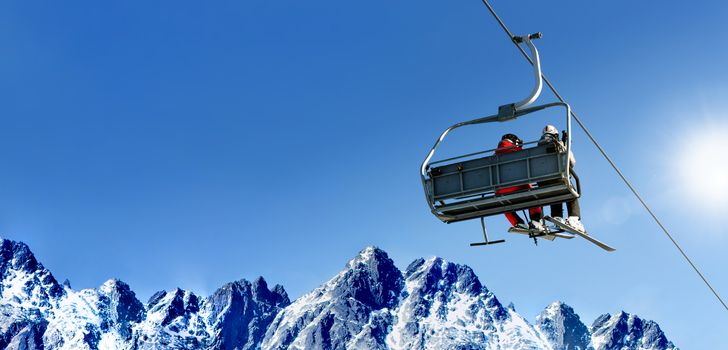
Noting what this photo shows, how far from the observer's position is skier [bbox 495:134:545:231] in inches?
791

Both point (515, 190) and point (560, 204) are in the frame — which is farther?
point (560, 204)

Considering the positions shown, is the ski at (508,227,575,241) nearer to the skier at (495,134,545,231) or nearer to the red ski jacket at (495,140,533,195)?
the skier at (495,134,545,231)

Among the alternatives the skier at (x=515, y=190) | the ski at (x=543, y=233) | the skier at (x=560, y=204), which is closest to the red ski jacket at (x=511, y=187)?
the skier at (x=515, y=190)

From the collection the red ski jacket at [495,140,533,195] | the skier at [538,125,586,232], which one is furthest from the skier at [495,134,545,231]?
the skier at [538,125,586,232]

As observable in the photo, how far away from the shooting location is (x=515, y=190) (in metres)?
20.0

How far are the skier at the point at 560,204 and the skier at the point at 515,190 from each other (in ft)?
1.19

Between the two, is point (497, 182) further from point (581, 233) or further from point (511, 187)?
point (581, 233)

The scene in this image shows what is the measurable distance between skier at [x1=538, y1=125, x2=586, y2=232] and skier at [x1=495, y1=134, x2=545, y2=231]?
362 mm

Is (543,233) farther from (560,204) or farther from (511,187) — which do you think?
(511,187)

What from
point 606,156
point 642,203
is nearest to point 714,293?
point 642,203

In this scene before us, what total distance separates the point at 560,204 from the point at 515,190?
2.02m

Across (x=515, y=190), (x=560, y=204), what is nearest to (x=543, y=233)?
(x=560, y=204)

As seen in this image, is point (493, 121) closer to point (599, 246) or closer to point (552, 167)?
point (552, 167)

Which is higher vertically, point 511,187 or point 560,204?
point 560,204
